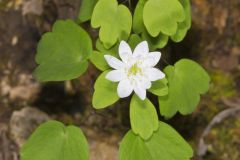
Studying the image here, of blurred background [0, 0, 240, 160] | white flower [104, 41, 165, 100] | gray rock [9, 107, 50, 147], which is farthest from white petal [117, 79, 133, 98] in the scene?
gray rock [9, 107, 50, 147]

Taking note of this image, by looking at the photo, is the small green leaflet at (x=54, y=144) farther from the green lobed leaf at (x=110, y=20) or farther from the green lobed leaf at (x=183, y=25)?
the green lobed leaf at (x=183, y=25)

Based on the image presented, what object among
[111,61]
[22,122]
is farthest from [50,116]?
[111,61]

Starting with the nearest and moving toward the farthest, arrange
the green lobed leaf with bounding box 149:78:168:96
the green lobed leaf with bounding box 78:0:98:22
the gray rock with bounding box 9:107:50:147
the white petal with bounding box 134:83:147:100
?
1. the white petal with bounding box 134:83:147:100
2. the green lobed leaf with bounding box 149:78:168:96
3. the green lobed leaf with bounding box 78:0:98:22
4. the gray rock with bounding box 9:107:50:147

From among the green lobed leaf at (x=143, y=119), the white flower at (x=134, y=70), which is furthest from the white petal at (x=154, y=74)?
the green lobed leaf at (x=143, y=119)

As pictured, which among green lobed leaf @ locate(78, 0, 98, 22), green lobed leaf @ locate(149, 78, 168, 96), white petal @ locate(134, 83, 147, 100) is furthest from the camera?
green lobed leaf @ locate(78, 0, 98, 22)

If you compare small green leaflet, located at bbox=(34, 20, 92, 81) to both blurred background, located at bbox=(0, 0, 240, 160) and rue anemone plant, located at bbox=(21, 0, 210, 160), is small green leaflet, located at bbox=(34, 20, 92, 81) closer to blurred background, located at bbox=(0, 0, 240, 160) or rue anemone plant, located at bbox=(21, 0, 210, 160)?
rue anemone plant, located at bbox=(21, 0, 210, 160)

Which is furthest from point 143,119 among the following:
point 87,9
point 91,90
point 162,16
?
point 91,90

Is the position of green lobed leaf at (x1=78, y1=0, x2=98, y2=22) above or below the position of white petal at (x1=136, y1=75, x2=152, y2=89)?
above
